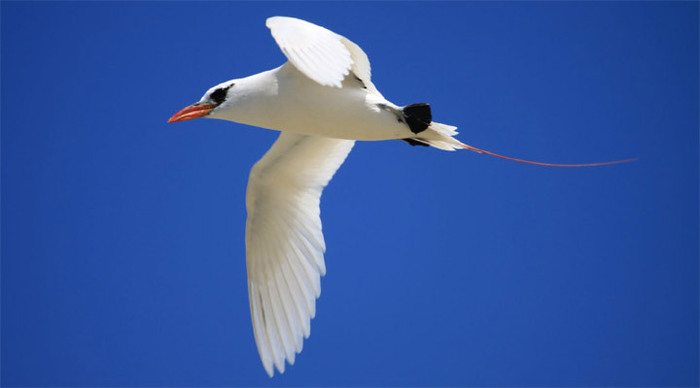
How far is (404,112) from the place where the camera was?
7656 mm

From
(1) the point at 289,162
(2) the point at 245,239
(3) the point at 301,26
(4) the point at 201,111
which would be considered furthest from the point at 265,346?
(3) the point at 301,26

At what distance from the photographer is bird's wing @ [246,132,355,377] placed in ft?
29.8

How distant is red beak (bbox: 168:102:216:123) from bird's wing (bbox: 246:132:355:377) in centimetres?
120

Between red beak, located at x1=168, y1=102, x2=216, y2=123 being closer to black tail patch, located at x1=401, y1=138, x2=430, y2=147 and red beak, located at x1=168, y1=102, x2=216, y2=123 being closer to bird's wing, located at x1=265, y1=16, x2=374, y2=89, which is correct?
bird's wing, located at x1=265, y1=16, x2=374, y2=89

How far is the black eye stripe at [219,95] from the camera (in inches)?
316

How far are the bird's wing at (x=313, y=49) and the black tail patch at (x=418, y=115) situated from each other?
27.4 inches

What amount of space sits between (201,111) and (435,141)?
1804 millimetres

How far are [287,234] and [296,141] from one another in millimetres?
836

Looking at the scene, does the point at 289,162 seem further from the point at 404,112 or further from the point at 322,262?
the point at 404,112

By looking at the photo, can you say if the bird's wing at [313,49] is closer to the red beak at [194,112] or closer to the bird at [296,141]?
the bird at [296,141]

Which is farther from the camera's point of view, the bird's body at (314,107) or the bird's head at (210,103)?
the bird's head at (210,103)

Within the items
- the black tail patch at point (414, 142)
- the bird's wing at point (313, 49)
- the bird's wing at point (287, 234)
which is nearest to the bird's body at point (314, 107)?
the black tail patch at point (414, 142)

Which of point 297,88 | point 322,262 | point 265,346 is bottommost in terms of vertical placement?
point 265,346

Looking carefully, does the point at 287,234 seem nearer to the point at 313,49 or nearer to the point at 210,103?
the point at 210,103
